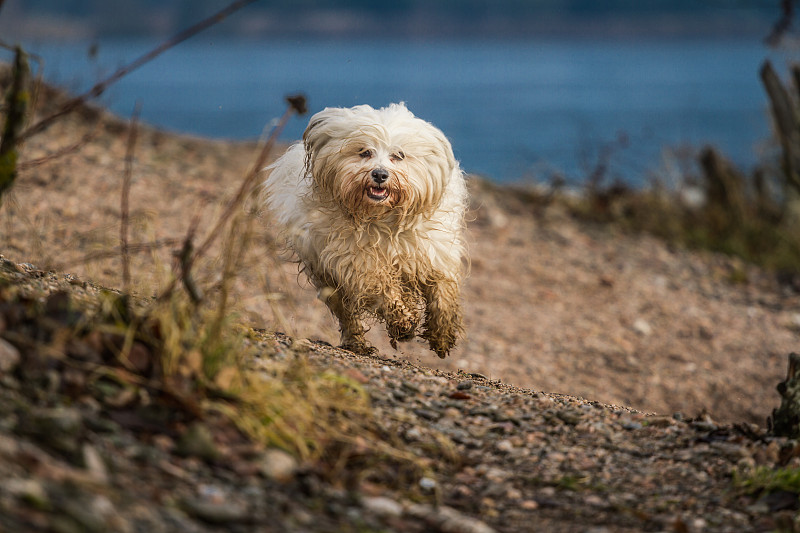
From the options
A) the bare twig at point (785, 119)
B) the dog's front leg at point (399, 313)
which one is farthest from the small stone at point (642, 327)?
the dog's front leg at point (399, 313)

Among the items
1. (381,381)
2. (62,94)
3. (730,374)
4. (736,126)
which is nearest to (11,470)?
(381,381)

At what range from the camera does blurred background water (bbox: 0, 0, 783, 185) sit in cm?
1286

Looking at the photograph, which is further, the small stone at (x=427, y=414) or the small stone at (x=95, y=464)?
the small stone at (x=427, y=414)

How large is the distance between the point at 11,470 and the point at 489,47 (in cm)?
16670

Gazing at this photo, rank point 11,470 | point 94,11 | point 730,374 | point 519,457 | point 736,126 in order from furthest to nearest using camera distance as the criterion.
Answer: point 94,11, point 736,126, point 730,374, point 519,457, point 11,470

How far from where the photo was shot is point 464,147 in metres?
28.8

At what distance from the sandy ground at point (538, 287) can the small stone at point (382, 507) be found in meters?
3.64

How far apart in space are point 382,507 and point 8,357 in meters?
1.30

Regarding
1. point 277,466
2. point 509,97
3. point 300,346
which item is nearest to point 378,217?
point 300,346

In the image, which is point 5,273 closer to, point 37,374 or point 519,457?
point 37,374

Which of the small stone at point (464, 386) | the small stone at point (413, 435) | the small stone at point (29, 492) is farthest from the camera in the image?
→ the small stone at point (464, 386)

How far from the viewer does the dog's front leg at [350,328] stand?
5.79m

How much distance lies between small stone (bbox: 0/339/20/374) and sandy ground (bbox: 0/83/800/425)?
11.5ft

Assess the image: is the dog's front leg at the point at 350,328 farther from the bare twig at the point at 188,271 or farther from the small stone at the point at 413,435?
the bare twig at the point at 188,271
